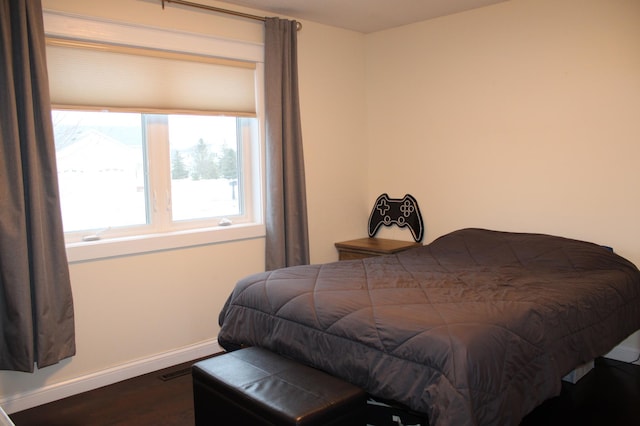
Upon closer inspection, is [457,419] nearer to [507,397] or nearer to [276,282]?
[507,397]

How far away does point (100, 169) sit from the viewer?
3166 mm

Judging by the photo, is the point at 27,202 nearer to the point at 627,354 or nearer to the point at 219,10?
the point at 219,10

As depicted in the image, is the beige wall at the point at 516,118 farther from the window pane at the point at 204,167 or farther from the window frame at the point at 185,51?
the window pane at the point at 204,167

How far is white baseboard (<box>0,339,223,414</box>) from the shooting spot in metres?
2.79

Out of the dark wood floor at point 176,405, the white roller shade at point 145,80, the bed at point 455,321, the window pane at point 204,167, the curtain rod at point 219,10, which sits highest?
the curtain rod at point 219,10

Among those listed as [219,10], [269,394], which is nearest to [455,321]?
[269,394]

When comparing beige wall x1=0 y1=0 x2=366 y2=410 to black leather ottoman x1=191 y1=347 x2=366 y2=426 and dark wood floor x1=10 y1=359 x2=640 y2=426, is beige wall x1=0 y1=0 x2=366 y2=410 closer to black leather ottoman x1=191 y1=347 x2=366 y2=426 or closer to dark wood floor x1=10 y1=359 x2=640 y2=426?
dark wood floor x1=10 y1=359 x2=640 y2=426

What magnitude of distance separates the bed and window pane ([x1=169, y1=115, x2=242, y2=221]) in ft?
3.32

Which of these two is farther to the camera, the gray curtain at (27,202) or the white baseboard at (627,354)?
the white baseboard at (627,354)

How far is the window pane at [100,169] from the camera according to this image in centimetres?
302

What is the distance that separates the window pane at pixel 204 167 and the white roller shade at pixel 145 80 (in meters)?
0.15

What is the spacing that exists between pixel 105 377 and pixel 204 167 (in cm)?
150

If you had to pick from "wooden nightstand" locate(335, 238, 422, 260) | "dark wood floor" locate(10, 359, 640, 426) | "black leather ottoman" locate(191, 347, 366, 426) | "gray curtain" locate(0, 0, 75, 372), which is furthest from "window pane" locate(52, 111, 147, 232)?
"wooden nightstand" locate(335, 238, 422, 260)

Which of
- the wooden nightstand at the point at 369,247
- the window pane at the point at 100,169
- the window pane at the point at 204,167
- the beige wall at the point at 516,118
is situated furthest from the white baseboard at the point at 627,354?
the window pane at the point at 100,169
